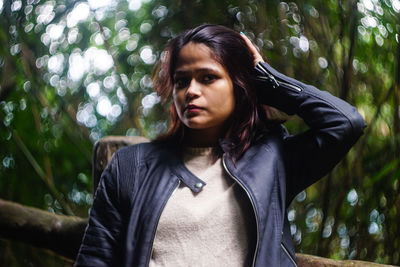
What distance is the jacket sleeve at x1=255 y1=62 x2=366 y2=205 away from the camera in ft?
3.35

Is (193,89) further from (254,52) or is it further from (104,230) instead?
(104,230)

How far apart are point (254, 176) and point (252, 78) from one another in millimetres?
270

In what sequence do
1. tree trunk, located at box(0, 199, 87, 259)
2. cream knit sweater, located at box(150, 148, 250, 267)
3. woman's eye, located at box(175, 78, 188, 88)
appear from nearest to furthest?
cream knit sweater, located at box(150, 148, 250, 267) → woman's eye, located at box(175, 78, 188, 88) → tree trunk, located at box(0, 199, 87, 259)

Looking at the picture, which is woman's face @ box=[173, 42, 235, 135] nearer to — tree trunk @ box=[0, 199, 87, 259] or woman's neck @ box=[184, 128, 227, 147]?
woman's neck @ box=[184, 128, 227, 147]

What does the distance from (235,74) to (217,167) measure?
238mm

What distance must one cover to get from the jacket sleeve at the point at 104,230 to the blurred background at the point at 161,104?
88 centimetres

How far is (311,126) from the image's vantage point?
1053 millimetres

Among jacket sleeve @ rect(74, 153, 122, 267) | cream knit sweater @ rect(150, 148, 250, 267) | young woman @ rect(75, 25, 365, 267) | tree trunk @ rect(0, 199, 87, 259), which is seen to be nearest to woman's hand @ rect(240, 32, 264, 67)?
young woman @ rect(75, 25, 365, 267)

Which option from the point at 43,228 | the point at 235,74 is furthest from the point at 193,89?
the point at 43,228

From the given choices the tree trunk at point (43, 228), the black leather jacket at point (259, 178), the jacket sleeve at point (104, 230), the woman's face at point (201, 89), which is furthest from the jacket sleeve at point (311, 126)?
the tree trunk at point (43, 228)

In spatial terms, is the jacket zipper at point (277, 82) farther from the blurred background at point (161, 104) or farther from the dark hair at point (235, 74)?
the blurred background at point (161, 104)

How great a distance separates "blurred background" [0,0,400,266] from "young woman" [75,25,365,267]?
0.51 meters

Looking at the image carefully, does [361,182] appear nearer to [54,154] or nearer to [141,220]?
[141,220]

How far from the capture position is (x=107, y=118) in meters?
2.61
